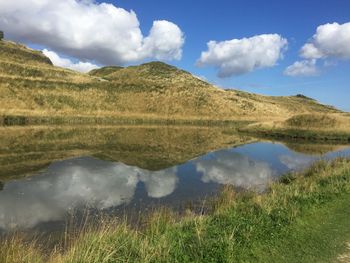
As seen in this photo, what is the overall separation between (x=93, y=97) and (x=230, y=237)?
3659 inches

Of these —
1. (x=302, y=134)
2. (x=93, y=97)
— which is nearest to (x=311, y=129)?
(x=302, y=134)

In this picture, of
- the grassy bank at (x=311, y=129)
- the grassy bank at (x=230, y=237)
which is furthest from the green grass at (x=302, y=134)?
the grassy bank at (x=230, y=237)

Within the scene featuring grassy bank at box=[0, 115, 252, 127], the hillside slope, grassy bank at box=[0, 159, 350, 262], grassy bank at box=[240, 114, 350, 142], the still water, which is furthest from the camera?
the hillside slope

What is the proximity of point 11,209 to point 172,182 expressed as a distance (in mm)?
10174

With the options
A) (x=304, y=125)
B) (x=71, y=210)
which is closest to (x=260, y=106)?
(x=304, y=125)

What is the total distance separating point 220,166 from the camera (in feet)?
105

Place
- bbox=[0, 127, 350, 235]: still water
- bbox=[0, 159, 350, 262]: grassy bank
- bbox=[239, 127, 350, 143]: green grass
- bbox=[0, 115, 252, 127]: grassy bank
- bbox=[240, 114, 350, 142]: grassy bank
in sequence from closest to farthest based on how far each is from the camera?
bbox=[0, 159, 350, 262]: grassy bank, bbox=[0, 127, 350, 235]: still water, bbox=[239, 127, 350, 143]: green grass, bbox=[240, 114, 350, 142]: grassy bank, bbox=[0, 115, 252, 127]: grassy bank

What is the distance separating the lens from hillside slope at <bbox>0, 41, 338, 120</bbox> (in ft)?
279

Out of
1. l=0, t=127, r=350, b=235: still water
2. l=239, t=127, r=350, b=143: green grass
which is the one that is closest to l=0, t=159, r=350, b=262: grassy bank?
l=0, t=127, r=350, b=235: still water

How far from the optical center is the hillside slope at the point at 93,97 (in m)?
85.1

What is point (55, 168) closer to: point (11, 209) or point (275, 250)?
point (11, 209)

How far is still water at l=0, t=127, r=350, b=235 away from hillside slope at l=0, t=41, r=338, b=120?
39.1 metres

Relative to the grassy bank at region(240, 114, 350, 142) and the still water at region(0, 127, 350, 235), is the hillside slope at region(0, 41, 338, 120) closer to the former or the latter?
the grassy bank at region(240, 114, 350, 142)

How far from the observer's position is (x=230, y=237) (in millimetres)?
10914
